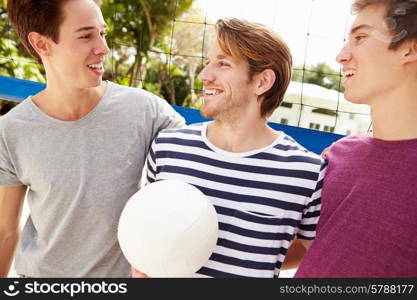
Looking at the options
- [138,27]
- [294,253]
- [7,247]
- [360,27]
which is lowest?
[7,247]

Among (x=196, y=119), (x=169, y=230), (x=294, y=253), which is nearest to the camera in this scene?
(x=169, y=230)

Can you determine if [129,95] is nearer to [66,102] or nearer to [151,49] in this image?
[66,102]

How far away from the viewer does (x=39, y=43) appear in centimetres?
195

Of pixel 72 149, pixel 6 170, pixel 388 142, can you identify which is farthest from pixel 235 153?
pixel 6 170

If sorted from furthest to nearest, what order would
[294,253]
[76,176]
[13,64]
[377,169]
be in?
[13,64], [294,253], [76,176], [377,169]

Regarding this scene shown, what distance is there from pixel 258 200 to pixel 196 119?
2.69 feet

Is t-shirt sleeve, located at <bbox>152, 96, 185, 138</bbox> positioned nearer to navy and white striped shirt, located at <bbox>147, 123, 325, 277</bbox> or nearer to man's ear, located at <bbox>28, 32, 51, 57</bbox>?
navy and white striped shirt, located at <bbox>147, 123, 325, 277</bbox>

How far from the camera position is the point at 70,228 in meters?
1.87

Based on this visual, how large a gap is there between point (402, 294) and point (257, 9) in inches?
225

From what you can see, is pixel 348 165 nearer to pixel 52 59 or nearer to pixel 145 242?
pixel 145 242

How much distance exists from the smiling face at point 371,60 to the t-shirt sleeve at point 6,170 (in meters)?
1.35

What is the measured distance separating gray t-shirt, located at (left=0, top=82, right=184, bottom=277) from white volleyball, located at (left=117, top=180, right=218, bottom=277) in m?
0.35

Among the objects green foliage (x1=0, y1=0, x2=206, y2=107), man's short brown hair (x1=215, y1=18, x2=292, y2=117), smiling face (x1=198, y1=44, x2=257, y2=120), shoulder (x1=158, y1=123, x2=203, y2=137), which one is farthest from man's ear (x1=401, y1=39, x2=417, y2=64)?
green foliage (x1=0, y1=0, x2=206, y2=107)

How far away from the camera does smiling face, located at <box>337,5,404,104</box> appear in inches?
63.3
